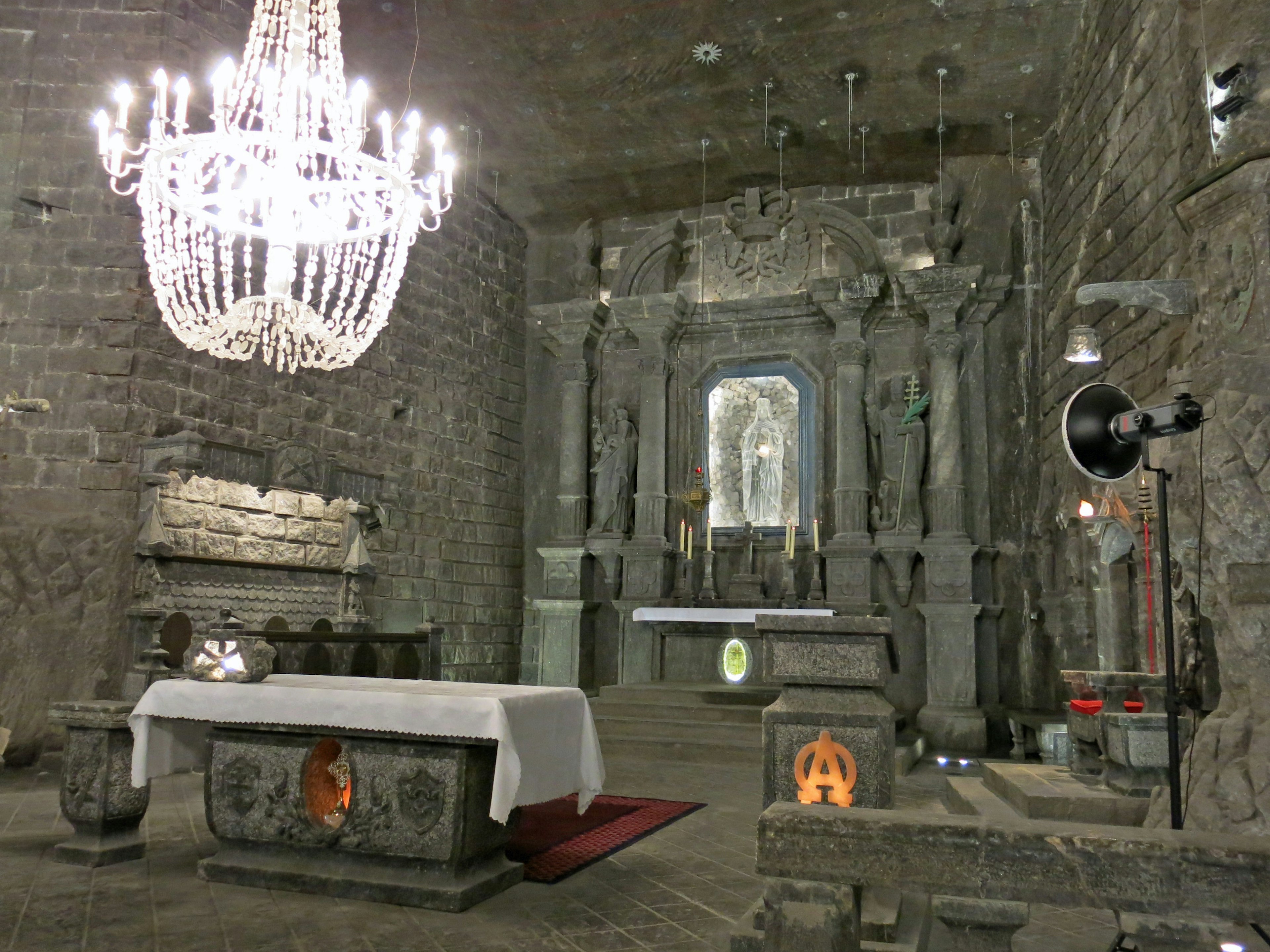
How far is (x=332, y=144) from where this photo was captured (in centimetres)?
463

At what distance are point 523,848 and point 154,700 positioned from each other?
1727 mm

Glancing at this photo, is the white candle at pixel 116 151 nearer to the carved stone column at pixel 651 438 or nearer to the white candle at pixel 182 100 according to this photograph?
the white candle at pixel 182 100

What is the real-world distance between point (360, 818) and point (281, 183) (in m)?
2.98

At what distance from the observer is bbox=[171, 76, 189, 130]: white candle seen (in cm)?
423

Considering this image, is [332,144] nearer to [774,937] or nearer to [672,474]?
[774,937]

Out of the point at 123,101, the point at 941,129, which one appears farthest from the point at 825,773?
the point at 941,129

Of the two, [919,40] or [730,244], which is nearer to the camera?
[919,40]

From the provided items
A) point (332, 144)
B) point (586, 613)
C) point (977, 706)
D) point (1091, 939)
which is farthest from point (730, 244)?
point (1091, 939)

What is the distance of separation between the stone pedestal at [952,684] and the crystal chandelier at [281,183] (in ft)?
19.1

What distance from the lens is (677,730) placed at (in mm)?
7492

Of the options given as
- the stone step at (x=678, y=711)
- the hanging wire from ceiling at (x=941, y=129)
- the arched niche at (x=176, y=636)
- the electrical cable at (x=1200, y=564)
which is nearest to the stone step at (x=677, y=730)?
the stone step at (x=678, y=711)

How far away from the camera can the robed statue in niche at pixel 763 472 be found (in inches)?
387

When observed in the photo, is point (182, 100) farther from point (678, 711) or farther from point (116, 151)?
point (678, 711)

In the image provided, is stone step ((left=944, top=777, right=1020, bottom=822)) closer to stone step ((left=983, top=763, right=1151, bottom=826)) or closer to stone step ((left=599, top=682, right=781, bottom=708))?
stone step ((left=983, top=763, right=1151, bottom=826))
